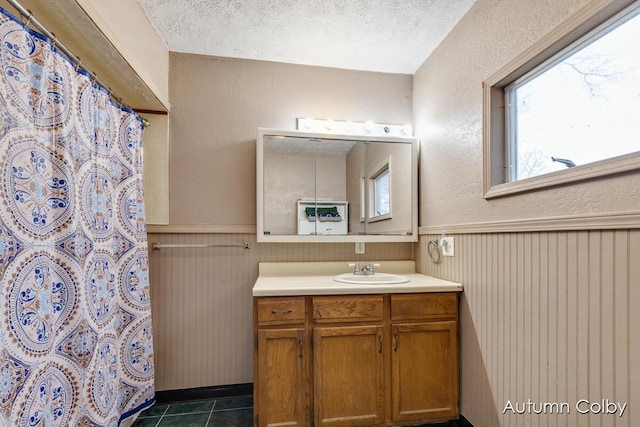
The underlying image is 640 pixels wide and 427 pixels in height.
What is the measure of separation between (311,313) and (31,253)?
1.17 m

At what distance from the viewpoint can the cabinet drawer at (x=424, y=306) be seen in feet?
5.45

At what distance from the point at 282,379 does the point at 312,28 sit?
2029 mm

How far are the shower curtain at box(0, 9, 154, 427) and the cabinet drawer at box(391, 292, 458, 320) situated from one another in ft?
4.73

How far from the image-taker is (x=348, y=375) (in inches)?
63.2

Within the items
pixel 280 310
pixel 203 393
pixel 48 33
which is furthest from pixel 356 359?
pixel 48 33

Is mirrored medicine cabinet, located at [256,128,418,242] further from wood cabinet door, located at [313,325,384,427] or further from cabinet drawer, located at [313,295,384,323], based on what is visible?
wood cabinet door, located at [313,325,384,427]

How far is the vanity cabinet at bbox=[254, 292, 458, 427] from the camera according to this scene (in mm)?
1560

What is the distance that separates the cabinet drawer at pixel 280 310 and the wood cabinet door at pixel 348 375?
138mm

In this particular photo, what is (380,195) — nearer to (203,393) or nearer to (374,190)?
(374,190)

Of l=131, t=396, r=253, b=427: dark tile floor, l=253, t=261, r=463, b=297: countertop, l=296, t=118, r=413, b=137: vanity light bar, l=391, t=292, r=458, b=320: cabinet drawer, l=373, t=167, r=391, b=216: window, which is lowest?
l=131, t=396, r=253, b=427: dark tile floor

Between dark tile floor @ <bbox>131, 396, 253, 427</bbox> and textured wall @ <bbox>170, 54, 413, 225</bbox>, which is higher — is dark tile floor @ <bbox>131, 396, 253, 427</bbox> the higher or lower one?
the lower one

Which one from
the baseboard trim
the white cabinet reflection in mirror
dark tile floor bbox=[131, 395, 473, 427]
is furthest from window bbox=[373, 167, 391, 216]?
the baseboard trim

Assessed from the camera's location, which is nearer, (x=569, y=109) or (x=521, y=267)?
(x=569, y=109)

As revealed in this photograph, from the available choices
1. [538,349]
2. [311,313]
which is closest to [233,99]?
[311,313]
